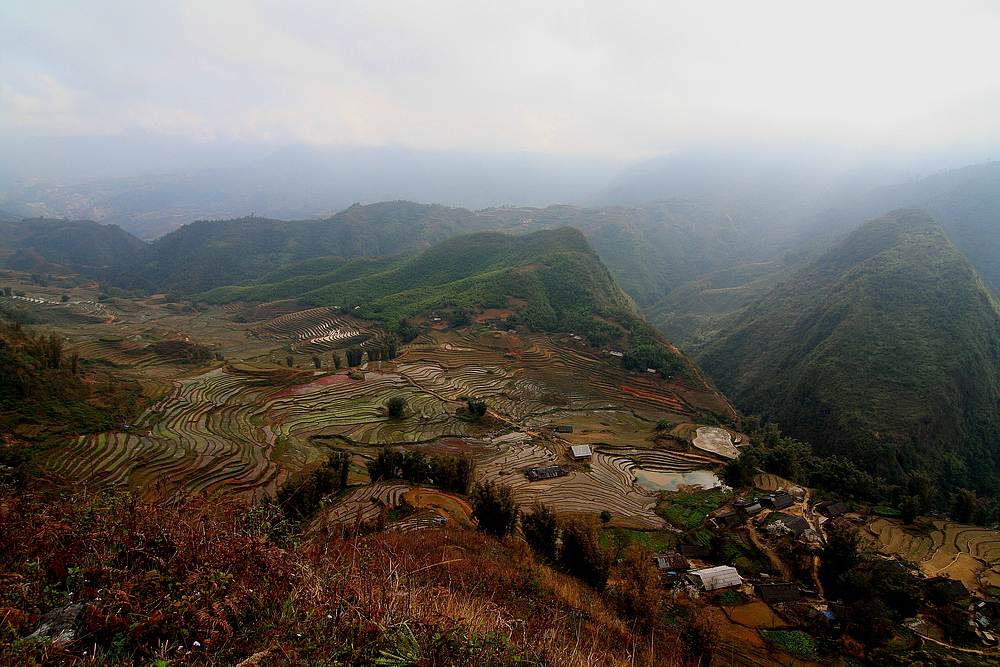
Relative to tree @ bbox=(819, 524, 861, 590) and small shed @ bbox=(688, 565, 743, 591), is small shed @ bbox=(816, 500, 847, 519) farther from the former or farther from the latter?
small shed @ bbox=(688, 565, 743, 591)

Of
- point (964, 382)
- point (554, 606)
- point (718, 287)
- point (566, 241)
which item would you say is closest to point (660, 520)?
point (554, 606)

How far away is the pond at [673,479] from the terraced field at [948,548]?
9.33m

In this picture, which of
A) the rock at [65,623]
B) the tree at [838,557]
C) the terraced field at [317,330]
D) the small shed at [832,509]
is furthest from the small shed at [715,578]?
the terraced field at [317,330]

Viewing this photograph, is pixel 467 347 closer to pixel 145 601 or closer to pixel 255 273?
pixel 145 601

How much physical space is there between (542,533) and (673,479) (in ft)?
58.4

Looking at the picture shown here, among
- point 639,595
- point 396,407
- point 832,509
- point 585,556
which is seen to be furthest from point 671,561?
point 396,407

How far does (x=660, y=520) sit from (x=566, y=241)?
7175 centimetres

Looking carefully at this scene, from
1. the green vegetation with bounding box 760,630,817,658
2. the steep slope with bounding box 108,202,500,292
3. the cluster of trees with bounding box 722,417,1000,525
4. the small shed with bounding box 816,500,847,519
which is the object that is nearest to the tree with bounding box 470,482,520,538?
the green vegetation with bounding box 760,630,817,658

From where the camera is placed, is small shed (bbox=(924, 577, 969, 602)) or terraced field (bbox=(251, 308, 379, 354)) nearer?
small shed (bbox=(924, 577, 969, 602))

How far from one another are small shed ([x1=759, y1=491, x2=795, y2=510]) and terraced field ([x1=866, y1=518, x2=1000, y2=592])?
11.8 feet

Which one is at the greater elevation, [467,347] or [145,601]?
[145,601]

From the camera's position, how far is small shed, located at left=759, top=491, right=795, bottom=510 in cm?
2381

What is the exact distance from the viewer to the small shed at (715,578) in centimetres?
1725

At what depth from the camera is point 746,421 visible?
139 feet
